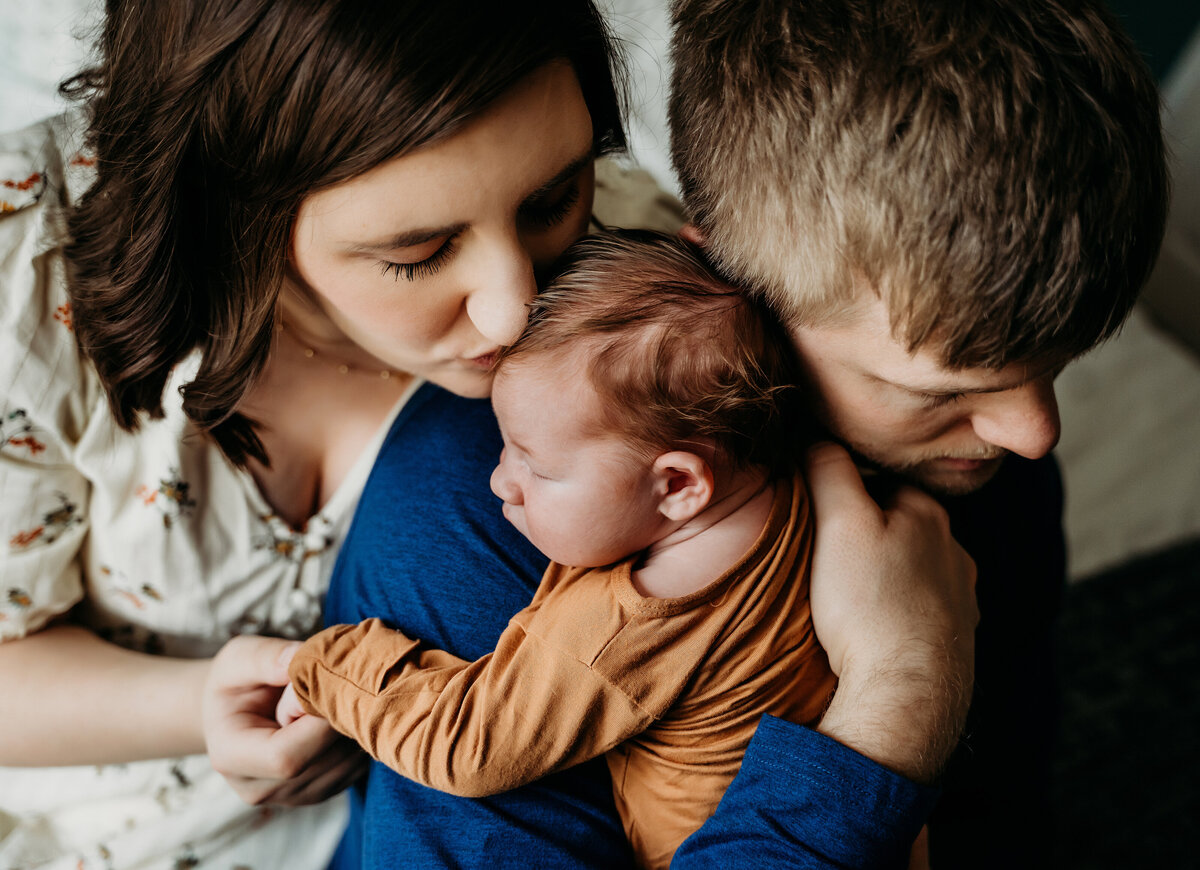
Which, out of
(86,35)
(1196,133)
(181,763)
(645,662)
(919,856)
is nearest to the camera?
(645,662)

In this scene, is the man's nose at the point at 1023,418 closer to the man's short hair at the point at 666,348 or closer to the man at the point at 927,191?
the man at the point at 927,191

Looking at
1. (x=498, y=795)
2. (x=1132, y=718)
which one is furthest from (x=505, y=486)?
(x=1132, y=718)

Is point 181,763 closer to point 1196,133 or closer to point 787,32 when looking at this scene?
point 787,32

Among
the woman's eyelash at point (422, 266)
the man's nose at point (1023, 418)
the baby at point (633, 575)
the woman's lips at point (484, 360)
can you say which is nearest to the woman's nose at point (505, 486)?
the baby at point (633, 575)

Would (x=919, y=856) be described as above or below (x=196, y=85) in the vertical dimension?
below

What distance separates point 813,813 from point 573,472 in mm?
397

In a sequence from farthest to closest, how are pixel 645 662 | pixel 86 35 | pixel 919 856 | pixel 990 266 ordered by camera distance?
pixel 86 35, pixel 919 856, pixel 645 662, pixel 990 266

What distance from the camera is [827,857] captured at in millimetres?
828

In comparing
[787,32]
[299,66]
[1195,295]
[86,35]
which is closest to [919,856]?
[787,32]

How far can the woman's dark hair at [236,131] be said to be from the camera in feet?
2.67

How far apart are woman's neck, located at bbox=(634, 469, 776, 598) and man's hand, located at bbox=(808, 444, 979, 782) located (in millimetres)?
77

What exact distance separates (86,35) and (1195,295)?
305cm

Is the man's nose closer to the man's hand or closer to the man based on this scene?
the man

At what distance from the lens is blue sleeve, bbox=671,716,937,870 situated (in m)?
0.83
